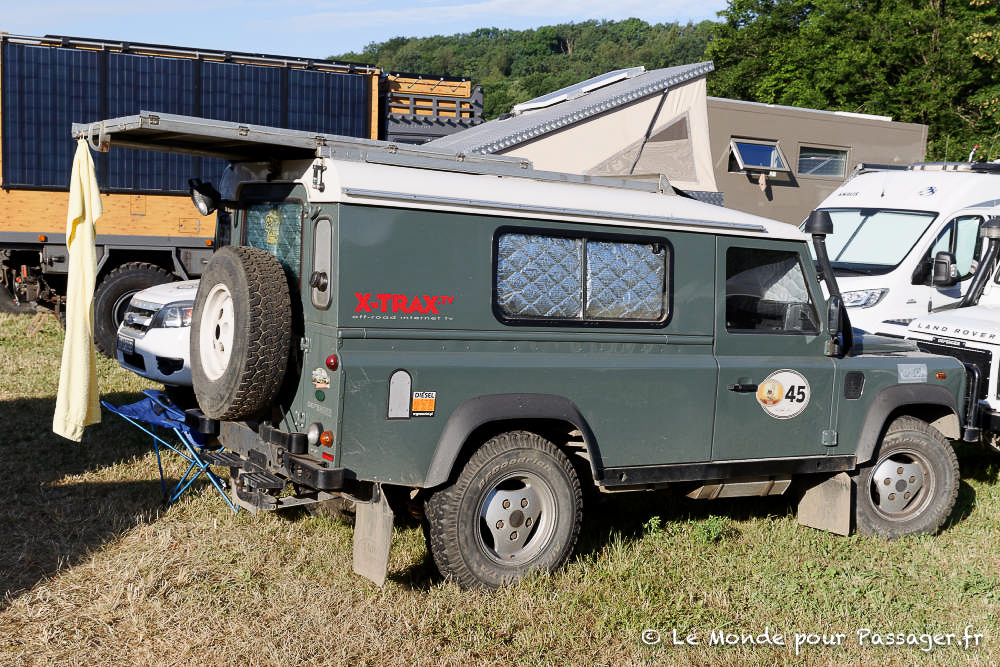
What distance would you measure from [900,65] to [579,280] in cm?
2613

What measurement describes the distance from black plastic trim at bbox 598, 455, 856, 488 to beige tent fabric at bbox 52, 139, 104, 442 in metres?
2.86

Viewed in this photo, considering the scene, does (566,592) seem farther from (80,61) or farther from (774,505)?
(80,61)

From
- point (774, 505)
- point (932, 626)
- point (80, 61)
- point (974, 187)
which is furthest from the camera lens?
point (80, 61)

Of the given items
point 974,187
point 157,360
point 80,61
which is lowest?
point 157,360

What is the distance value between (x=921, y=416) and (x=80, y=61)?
10250 millimetres

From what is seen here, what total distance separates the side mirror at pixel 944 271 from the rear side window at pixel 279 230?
6413 mm

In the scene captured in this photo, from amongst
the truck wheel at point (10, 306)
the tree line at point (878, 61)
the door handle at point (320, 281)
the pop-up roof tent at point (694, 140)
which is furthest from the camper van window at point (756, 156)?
the tree line at point (878, 61)

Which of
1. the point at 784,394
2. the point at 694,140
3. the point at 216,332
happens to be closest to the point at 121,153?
the point at 694,140

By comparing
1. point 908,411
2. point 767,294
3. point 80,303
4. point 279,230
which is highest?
point 279,230

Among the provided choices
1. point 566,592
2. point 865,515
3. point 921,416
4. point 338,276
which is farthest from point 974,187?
point 338,276

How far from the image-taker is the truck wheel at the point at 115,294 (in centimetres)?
1173

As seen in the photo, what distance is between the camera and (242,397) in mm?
4832

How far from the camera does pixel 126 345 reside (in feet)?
29.1

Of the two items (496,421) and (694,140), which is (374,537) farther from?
(694,140)
